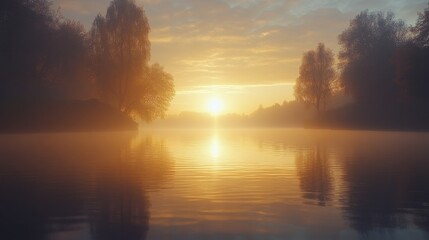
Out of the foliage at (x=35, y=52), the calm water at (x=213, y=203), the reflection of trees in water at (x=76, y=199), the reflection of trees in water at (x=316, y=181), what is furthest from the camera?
the foliage at (x=35, y=52)

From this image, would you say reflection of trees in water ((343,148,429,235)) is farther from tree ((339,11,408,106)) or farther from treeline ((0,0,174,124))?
tree ((339,11,408,106))

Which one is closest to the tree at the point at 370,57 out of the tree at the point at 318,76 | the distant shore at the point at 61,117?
the tree at the point at 318,76

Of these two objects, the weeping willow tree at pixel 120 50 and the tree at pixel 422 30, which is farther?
the weeping willow tree at pixel 120 50

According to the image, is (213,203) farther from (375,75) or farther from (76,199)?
(375,75)

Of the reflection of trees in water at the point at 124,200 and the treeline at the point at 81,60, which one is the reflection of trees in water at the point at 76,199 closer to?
the reflection of trees in water at the point at 124,200

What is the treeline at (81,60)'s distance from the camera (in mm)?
42812

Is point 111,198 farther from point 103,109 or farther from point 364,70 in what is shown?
point 364,70

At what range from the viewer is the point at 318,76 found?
7825 cm

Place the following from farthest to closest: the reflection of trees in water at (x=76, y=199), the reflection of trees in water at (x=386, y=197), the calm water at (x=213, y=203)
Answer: the reflection of trees in water at (x=386, y=197)
the reflection of trees in water at (x=76, y=199)
the calm water at (x=213, y=203)

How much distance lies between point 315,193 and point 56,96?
5059 cm

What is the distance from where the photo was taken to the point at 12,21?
42.0 meters

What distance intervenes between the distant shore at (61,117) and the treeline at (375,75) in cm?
3040

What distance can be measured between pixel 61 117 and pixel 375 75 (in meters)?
39.9

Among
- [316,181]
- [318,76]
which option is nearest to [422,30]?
[318,76]
